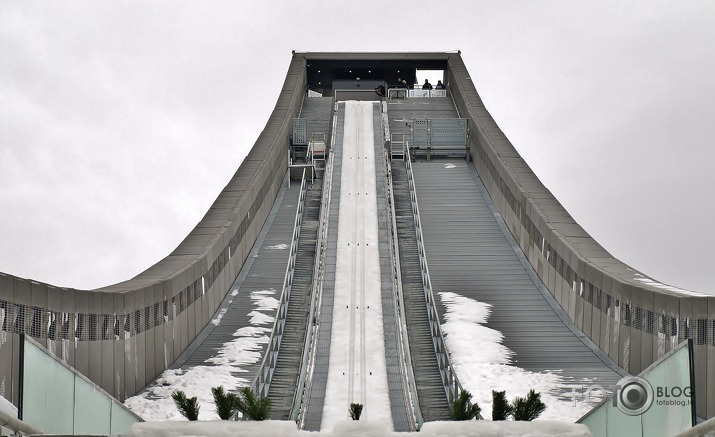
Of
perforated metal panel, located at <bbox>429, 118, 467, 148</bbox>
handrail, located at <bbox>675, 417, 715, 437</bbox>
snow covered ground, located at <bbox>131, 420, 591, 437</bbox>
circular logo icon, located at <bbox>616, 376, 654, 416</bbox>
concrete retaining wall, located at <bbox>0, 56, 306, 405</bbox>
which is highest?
perforated metal panel, located at <bbox>429, 118, 467, 148</bbox>

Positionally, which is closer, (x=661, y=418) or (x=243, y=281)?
(x=661, y=418)

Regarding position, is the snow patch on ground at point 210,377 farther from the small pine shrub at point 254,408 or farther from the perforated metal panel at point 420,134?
the perforated metal panel at point 420,134

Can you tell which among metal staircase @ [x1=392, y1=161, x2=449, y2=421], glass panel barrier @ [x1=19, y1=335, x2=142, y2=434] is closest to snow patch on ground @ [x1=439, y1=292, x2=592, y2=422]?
metal staircase @ [x1=392, y1=161, x2=449, y2=421]

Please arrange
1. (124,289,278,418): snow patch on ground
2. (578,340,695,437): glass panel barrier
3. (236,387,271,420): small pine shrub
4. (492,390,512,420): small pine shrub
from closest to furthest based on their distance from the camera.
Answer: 1. (578,340,695,437): glass panel barrier
2. (236,387,271,420): small pine shrub
3. (492,390,512,420): small pine shrub
4. (124,289,278,418): snow patch on ground

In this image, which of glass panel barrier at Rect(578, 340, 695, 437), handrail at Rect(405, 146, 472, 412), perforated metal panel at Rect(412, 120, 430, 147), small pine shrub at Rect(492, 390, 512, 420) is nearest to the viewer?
glass panel barrier at Rect(578, 340, 695, 437)

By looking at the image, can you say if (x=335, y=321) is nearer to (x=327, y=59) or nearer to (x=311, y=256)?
(x=311, y=256)

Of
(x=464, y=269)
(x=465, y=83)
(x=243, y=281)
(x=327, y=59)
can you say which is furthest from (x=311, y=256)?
(x=327, y=59)

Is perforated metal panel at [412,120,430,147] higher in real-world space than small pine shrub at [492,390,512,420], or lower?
higher

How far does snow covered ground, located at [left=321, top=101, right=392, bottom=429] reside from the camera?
69.2 ft

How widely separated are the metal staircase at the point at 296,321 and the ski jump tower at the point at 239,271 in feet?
5.04

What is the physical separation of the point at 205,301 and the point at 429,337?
17.3ft

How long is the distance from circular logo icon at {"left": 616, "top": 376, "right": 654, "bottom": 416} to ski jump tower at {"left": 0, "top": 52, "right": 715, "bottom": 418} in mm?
6439

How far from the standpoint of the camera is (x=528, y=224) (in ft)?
98.9

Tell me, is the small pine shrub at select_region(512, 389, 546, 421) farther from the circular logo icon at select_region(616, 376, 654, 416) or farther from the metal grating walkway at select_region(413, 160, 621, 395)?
the metal grating walkway at select_region(413, 160, 621, 395)
